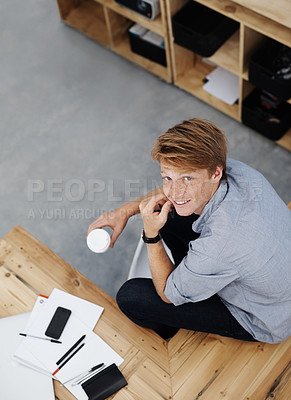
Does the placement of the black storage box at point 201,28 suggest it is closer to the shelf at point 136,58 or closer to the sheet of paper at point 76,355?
the shelf at point 136,58

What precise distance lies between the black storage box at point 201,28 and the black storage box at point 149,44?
27cm

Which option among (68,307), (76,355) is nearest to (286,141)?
(68,307)

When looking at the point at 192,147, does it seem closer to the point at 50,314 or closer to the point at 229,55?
the point at 50,314

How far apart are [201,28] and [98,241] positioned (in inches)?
61.0

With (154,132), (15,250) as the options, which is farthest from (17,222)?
(154,132)

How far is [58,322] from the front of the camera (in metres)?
2.00

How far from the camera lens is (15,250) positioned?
219cm

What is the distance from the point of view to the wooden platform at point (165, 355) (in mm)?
1867

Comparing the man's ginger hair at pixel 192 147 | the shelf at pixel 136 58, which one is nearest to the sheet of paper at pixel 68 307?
the man's ginger hair at pixel 192 147

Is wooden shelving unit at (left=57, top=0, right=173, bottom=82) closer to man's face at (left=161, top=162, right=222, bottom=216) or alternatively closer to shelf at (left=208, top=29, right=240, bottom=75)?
shelf at (left=208, top=29, right=240, bottom=75)

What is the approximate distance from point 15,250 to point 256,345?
1.01 meters

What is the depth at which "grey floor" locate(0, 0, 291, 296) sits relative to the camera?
2.88m

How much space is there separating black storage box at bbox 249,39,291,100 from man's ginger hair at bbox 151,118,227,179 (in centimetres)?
97

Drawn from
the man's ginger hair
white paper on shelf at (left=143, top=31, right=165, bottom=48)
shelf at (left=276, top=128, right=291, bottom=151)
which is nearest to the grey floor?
shelf at (left=276, top=128, right=291, bottom=151)
